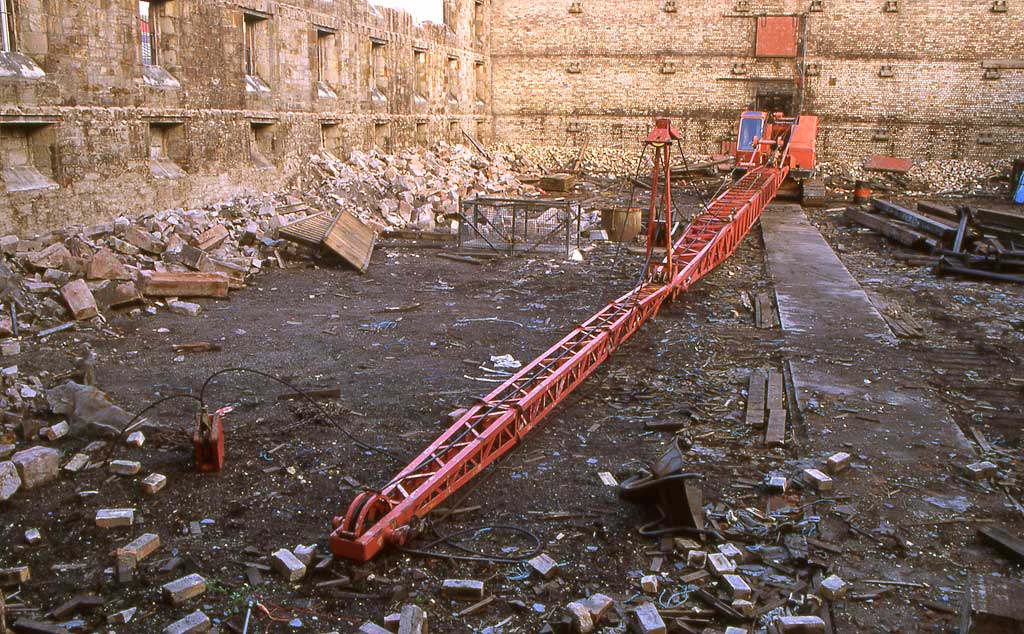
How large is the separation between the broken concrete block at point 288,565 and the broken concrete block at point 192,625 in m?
0.59

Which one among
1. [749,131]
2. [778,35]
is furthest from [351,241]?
[778,35]

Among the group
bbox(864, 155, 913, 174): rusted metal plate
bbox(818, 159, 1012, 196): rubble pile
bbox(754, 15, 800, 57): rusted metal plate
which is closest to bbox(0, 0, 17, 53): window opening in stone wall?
bbox(818, 159, 1012, 196): rubble pile

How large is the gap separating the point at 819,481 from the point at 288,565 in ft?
13.0

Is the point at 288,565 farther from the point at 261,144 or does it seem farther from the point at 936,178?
the point at 936,178

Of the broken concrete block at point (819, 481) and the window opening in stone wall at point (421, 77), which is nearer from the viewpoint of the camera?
the broken concrete block at point (819, 481)

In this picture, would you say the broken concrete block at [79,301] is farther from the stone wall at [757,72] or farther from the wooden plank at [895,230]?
the stone wall at [757,72]

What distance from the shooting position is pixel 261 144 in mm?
19156

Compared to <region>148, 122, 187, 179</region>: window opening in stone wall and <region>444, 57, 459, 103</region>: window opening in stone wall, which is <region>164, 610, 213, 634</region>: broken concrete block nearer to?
<region>148, 122, 187, 179</region>: window opening in stone wall

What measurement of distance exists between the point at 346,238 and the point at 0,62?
5874mm

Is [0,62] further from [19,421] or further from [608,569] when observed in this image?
[608,569]

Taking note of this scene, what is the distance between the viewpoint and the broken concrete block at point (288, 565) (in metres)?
5.01

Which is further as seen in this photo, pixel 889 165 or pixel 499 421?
pixel 889 165

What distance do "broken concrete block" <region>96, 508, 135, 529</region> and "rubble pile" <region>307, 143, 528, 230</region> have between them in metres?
12.1

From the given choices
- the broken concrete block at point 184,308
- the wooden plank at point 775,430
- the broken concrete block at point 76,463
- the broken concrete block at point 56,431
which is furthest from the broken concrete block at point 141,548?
the broken concrete block at point 184,308
